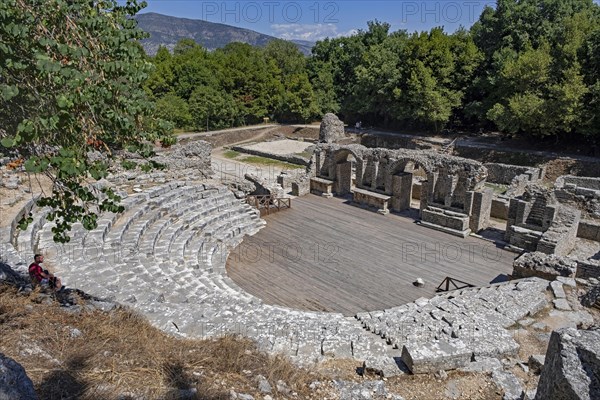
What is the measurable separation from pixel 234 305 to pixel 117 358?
4575 millimetres

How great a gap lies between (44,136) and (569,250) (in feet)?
53.4

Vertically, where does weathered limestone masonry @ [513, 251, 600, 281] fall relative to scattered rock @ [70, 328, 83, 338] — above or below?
below

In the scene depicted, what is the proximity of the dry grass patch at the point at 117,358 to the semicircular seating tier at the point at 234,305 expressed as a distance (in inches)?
45.1

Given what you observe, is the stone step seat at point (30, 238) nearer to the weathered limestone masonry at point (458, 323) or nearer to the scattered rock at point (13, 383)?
the scattered rock at point (13, 383)

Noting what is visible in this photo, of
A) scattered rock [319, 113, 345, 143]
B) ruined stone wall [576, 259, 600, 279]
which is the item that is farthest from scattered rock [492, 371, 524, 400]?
scattered rock [319, 113, 345, 143]

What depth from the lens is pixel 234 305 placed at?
9.62 meters

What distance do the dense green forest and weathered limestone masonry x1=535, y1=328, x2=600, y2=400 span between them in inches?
941

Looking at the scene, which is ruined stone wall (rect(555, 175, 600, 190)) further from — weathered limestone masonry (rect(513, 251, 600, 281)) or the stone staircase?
the stone staircase

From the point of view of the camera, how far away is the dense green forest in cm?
2555

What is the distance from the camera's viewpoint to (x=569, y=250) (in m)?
14.8

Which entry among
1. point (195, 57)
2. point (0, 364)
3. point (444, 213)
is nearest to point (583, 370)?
point (0, 364)

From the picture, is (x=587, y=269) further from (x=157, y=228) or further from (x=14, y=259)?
(x=14, y=259)

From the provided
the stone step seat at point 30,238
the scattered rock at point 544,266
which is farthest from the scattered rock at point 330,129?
the stone step seat at point 30,238

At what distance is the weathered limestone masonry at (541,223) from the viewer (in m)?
14.1
